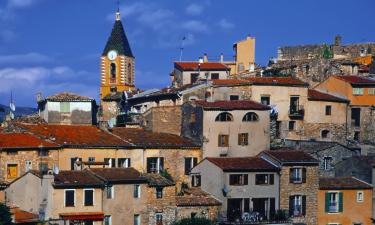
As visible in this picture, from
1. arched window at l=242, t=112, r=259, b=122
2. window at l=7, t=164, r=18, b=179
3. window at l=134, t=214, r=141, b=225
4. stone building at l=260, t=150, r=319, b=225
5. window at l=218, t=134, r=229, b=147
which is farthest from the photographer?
arched window at l=242, t=112, r=259, b=122

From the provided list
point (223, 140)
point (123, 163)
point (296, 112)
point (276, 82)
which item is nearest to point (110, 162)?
point (123, 163)

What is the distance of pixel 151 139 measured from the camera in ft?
226

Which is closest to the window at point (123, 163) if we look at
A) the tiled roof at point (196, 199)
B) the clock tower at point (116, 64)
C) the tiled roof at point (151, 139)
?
the tiled roof at point (151, 139)

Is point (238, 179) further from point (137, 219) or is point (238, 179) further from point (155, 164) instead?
point (137, 219)

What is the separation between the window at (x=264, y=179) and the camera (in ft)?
213

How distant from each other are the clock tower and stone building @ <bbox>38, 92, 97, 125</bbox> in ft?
83.2

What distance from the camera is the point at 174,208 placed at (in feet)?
204

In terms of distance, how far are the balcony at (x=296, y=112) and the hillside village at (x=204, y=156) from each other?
0.10 metres

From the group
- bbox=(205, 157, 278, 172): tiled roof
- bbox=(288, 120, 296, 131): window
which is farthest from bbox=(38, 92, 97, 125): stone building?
bbox=(205, 157, 278, 172): tiled roof

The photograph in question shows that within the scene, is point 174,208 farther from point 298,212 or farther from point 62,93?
point 62,93

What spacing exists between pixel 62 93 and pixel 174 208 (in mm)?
18994

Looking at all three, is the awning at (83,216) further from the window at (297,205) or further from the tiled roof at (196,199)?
the window at (297,205)

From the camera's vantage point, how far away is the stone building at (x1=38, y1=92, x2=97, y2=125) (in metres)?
76.9

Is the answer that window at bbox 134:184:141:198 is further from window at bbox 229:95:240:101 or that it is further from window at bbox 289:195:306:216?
window at bbox 229:95:240:101
